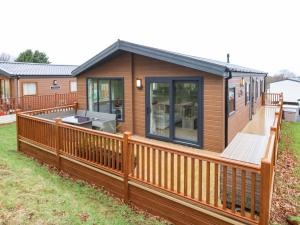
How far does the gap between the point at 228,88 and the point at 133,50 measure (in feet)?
11.2

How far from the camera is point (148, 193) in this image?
189 inches

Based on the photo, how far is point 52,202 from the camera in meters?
5.02

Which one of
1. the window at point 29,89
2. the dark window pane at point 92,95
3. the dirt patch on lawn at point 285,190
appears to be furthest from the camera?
the window at point 29,89

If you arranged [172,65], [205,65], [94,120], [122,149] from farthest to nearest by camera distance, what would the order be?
[94,120] → [172,65] → [205,65] → [122,149]

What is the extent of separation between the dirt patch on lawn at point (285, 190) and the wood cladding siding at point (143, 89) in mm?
1796

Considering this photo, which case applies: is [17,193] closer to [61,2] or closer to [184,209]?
[184,209]

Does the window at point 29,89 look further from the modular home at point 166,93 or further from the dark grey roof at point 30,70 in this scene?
the modular home at point 166,93

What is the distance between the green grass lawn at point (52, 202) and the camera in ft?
14.7

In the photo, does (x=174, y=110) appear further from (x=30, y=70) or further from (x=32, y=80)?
(x=30, y=70)

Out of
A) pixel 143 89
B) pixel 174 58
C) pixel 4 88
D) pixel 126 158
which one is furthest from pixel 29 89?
pixel 126 158

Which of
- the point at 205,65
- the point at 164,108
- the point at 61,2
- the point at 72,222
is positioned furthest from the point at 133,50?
the point at 61,2

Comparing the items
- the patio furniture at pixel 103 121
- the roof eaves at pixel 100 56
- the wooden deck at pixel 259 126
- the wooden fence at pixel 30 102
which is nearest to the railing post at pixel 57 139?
the patio furniture at pixel 103 121

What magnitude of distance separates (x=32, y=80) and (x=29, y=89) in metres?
0.63

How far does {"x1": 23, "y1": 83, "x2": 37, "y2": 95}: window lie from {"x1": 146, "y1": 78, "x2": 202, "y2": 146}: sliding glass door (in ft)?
36.7
